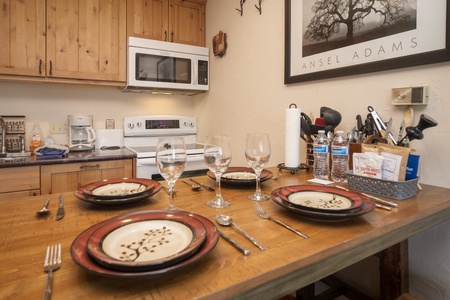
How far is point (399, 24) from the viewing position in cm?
113

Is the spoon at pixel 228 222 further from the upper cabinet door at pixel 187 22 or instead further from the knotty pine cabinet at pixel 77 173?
the upper cabinet door at pixel 187 22

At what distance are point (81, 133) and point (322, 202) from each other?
2.27 meters

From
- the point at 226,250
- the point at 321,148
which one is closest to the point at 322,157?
the point at 321,148

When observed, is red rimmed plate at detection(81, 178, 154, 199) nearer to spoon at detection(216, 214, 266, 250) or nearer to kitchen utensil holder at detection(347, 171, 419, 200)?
spoon at detection(216, 214, 266, 250)

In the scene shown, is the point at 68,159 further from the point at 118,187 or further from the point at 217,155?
the point at 217,155

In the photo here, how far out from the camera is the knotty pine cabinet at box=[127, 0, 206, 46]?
7.55 feet

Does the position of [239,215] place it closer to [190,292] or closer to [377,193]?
[190,292]

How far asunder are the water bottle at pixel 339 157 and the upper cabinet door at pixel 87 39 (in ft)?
6.14

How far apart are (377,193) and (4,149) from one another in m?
2.53

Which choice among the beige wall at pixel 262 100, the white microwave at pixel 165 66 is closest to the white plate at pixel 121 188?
the beige wall at pixel 262 100

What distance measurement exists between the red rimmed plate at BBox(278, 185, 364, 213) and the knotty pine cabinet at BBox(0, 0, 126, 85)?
77.3 inches

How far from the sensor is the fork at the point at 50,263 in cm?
39

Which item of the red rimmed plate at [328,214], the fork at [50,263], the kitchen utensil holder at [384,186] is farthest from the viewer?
the kitchen utensil holder at [384,186]

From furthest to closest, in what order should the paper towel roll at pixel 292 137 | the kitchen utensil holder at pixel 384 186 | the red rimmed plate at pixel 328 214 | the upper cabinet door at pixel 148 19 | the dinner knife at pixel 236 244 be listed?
the upper cabinet door at pixel 148 19 < the paper towel roll at pixel 292 137 < the kitchen utensil holder at pixel 384 186 < the red rimmed plate at pixel 328 214 < the dinner knife at pixel 236 244
